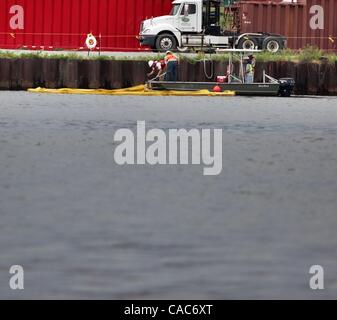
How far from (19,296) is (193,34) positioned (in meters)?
50.1

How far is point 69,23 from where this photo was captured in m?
66.6

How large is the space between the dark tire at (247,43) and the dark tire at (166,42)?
3323 mm

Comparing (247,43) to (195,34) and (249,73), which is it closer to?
(195,34)

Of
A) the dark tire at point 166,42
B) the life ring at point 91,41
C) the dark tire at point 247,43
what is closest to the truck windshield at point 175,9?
the dark tire at point 166,42

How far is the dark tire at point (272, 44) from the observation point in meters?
61.3

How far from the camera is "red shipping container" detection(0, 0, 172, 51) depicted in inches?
2611

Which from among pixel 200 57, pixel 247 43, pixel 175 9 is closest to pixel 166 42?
pixel 175 9

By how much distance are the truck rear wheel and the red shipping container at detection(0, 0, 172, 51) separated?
777cm

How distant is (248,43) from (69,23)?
36.6ft

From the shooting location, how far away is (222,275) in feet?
44.5

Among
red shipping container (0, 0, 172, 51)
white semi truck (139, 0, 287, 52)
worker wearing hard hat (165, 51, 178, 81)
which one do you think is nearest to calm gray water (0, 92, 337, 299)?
worker wearing hard hat (165, 51, 178, 81)

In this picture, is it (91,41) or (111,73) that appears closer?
(111,73)

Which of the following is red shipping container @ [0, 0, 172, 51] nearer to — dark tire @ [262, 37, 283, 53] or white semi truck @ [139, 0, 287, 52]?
white semi truck @ [139, 0, 287, 52]

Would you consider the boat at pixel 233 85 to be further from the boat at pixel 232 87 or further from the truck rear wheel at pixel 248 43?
the truck rear wheel at pixel 248 43
